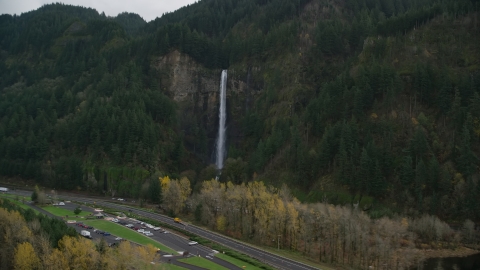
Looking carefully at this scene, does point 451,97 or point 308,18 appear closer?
point 451,97

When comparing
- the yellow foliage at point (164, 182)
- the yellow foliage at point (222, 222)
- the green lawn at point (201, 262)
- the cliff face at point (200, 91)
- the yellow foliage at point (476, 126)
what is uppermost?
the cliff face at point (200, 91)

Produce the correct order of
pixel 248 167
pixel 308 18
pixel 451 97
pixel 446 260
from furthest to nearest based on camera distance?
pixel 308 18
pixel 248 167
pixel 451 97
pixel 446 260

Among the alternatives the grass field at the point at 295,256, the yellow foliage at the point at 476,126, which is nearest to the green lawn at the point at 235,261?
the grass field at the point at 295,256

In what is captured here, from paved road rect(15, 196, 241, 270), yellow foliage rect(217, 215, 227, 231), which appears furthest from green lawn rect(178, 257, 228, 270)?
yellow foliage rect(217, 215, 227, 231)

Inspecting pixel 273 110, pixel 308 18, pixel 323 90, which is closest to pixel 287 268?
pixel 323 90

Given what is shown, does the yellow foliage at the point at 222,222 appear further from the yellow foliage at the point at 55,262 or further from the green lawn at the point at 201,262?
the yellow foliage at the point at 55,262

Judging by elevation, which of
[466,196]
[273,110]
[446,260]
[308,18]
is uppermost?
[308,18]

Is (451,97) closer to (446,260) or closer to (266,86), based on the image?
(446,260)
